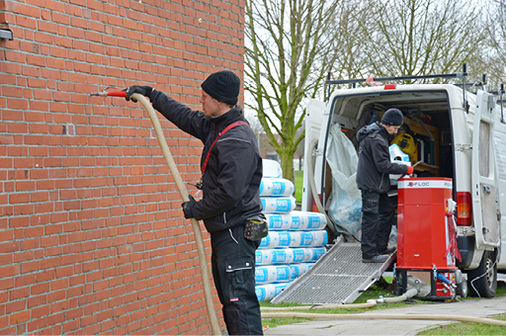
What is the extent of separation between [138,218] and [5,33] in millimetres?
1767

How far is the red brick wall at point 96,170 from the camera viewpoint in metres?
4.10

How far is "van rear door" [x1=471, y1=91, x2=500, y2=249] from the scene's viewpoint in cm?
855

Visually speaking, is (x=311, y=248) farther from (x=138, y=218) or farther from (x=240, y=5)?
(x=138, y=218)

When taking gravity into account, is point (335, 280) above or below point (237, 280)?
below

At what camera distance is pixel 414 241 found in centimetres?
842

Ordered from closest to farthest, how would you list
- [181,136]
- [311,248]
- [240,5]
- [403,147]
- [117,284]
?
[117,284]
[181,136]
[240,5]
[311,248]
[403,147]

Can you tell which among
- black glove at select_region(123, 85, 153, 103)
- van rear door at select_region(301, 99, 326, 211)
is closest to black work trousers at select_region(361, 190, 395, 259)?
van rear door at select_region(301, 99, 326, 211)

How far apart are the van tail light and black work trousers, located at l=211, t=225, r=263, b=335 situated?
15.7 ft

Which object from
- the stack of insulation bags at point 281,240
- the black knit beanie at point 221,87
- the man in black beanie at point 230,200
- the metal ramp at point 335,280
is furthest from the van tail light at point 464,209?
the black knit beanie at point 221,87

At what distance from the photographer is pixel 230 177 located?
433 cm

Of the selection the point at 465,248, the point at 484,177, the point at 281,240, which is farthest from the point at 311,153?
the point at 465,248

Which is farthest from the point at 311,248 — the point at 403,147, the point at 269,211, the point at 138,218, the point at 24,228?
the point at 24,228

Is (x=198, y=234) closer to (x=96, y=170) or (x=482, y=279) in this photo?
(x=96, y=170)

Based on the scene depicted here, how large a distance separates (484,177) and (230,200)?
5.39 metres
